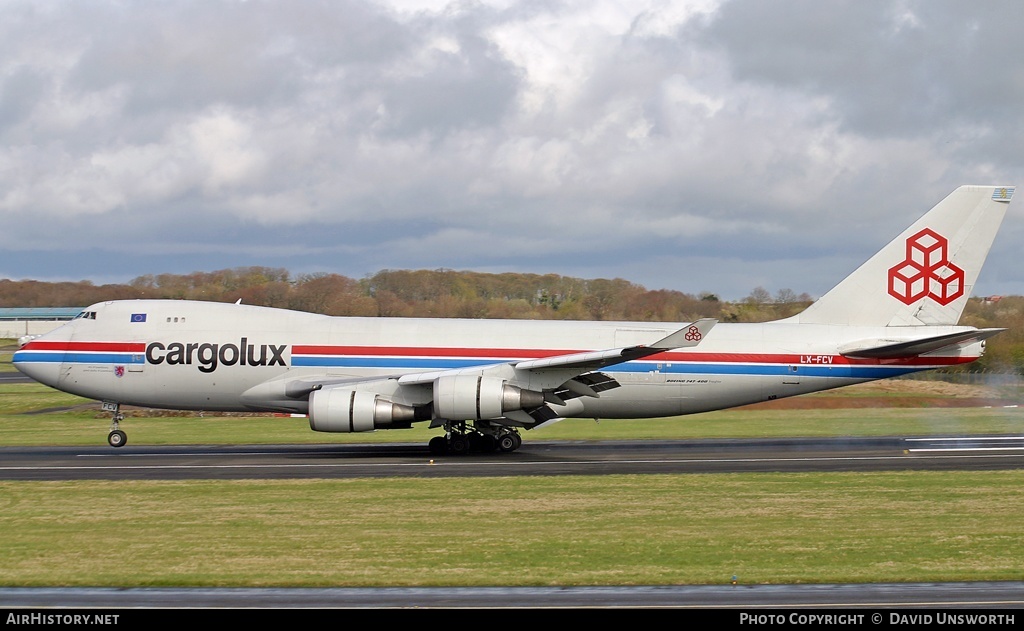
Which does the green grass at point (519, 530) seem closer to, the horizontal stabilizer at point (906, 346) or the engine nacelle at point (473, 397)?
the engine nacelle at point (473, 397)

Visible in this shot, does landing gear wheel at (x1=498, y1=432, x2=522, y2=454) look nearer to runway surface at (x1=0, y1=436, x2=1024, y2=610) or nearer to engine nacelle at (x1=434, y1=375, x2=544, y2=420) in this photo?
runway surface at (x1=0, y1=436, x2=1024, y2=610)

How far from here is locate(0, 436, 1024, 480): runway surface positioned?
27.0 m

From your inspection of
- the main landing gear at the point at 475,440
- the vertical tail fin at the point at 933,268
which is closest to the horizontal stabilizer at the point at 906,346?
the vertical tail fin at the point at 933,268

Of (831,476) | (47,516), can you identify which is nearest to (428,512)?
(47,516)

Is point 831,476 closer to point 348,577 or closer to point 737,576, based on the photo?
point 737,576

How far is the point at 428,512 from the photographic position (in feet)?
66.8

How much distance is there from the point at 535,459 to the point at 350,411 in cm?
559

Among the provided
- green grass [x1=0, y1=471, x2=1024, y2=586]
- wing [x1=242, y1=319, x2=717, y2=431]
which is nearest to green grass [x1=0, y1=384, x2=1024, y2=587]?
green grass [x1=0, y1=471, x2=1024, y2=586]

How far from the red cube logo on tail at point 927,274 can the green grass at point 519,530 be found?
10352 mm

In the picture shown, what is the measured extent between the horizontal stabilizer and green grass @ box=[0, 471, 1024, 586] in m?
6.94

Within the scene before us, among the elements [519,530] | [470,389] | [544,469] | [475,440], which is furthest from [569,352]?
[519,530]

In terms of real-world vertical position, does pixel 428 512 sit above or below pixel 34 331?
below
